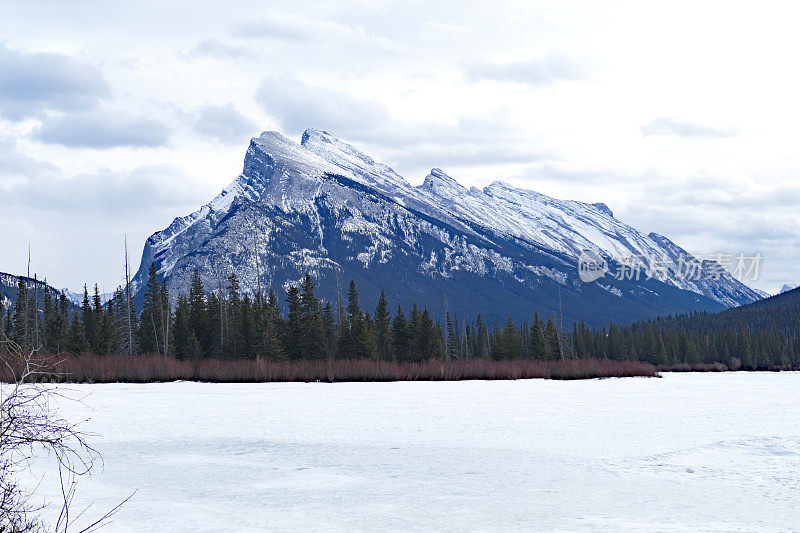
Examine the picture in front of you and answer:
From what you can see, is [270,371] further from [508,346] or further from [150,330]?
[508,346]

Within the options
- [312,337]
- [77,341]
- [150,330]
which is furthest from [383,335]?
[77,341]

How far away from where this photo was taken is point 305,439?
19.4 m

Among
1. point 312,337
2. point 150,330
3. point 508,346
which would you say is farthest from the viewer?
point 508,346

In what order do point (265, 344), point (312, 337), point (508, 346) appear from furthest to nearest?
point (508, 346) → point (312, 337) → point (265, 344)

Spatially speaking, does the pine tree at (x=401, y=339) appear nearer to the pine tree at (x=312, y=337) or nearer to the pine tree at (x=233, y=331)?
the pine tree at (x=312, y=337)

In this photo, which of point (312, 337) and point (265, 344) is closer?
point (265, 344)

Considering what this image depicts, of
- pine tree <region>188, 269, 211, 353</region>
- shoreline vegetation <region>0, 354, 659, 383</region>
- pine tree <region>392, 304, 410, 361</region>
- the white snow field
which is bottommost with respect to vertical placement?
the white snow field

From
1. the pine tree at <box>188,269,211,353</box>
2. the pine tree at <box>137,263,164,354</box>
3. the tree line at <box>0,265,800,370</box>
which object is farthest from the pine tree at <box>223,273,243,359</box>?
the pine tree at <box>137,263,164,354</box>

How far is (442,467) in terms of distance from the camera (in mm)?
15172

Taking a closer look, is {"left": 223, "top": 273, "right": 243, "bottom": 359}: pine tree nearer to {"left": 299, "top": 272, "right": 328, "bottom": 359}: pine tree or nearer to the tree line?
the tree line

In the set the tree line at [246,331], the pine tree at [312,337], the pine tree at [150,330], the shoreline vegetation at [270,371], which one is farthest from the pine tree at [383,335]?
the shoreline vegetation at [270,371]

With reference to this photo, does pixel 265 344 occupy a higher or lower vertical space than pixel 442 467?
higher

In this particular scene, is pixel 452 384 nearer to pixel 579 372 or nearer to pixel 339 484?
pixel 579 372

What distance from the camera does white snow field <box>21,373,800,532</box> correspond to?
10828 millimetres
